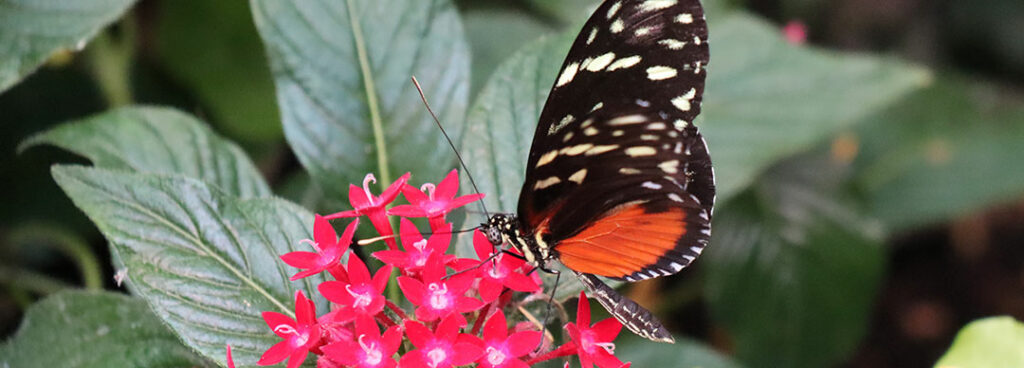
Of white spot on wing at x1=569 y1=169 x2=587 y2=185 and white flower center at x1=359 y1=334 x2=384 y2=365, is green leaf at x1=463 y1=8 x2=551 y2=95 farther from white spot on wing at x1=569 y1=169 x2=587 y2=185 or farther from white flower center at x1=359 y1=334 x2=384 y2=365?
white flower center at x1=359 y1=334 x2=384 y2=365

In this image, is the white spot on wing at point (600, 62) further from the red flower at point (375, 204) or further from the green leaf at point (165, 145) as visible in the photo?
the green leaf at point (165, 145)

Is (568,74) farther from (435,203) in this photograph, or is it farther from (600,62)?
(435,203)

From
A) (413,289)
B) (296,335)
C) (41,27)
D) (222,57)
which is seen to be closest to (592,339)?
(413,289)

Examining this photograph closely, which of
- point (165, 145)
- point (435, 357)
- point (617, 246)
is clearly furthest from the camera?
point (165, 145)


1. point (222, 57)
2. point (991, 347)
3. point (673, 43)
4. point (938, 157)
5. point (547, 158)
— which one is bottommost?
point (938, 157)

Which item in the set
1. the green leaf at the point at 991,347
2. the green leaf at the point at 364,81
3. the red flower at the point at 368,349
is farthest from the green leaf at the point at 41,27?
the green leaf at the point at 991,347

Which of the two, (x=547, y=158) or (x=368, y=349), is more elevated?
(x=547, y=158)
